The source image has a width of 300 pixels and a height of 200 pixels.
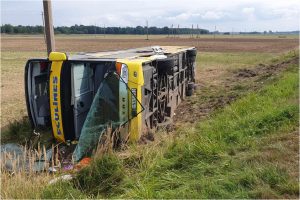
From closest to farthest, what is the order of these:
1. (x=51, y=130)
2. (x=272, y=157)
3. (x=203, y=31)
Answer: (x=272, y=157)
(x=51, y=130)
(x=203, y=31)

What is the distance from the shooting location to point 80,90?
6.73 m

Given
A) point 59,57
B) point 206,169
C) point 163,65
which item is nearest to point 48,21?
point 59,57

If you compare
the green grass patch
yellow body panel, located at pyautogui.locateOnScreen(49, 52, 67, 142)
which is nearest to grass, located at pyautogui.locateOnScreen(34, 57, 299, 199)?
the green grass patch

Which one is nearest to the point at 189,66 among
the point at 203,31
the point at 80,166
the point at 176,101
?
the point at 176,101

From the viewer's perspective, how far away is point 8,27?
117625mm

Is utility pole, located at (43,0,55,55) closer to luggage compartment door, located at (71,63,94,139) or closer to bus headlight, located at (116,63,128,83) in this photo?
luggage compartment door, located at (71,63,94,139)

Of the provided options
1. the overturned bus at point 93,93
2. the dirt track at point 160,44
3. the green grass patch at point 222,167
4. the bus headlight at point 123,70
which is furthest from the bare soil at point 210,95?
the dirt track at point 160,44

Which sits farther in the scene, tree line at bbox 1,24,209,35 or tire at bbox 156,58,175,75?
tree line at bbox 1,24,209,35

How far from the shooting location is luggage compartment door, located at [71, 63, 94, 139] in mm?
6574

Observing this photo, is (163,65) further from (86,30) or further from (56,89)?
(86,30)

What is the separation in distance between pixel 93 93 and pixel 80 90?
0.43 m

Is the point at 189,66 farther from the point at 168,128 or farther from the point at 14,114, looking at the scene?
the point at 14,114

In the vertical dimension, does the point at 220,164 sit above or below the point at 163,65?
below

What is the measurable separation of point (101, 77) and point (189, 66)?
6.01 metres
